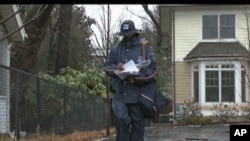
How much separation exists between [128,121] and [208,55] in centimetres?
2137

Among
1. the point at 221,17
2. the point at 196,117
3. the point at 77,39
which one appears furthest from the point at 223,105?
the point at 77,39

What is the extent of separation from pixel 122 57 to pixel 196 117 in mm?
18765

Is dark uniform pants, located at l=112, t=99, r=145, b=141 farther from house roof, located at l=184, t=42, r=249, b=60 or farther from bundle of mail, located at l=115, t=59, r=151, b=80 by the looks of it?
house roof, located at l=184, t=42, r=249, b=60

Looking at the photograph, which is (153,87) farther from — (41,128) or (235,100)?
(235,100)

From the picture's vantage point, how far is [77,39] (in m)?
31.3

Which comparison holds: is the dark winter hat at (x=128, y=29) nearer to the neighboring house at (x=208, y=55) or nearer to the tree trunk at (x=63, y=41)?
the neighboring house at (x=208, y=55)

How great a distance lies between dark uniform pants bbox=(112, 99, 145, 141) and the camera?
562cm

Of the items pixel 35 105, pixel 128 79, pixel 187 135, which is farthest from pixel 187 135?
pixel 128 79

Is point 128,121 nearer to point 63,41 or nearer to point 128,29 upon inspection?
point 128,29

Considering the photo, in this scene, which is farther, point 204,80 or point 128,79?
point 204,80

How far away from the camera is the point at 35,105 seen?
9312 mm

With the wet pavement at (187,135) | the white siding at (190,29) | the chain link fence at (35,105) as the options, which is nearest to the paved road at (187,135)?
the wet pavement at (187,135)

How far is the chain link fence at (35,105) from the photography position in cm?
831

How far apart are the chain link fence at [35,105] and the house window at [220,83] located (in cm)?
1432
